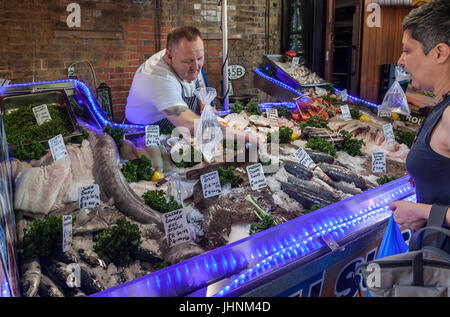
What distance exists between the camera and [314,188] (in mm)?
2602

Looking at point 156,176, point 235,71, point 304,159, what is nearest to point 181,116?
point 156,176

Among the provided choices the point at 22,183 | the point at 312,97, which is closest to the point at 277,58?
the point at 312,97

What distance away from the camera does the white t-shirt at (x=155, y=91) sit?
10.9ft

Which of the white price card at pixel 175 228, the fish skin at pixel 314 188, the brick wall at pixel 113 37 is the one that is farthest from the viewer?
the brick wall at pixel 113 37

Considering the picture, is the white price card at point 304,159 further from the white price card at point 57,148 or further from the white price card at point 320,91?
the white price card at point 320,91

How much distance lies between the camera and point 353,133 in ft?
13.1

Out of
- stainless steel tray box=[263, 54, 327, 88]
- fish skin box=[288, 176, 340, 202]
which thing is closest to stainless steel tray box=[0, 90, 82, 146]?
fish skin box=[288, 176, 340, 202]

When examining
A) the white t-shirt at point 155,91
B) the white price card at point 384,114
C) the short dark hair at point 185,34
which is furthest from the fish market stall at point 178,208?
the white price card at point 384,114

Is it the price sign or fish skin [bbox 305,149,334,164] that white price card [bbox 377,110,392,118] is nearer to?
fish skin [bbox 305,149,334,164]

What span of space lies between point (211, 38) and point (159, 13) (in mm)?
1143

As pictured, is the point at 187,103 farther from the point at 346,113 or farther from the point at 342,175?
the point at 346,113

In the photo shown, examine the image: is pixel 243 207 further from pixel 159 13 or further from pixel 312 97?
pixel 159 13

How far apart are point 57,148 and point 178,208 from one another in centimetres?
91

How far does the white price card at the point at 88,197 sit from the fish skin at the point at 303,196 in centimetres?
120
